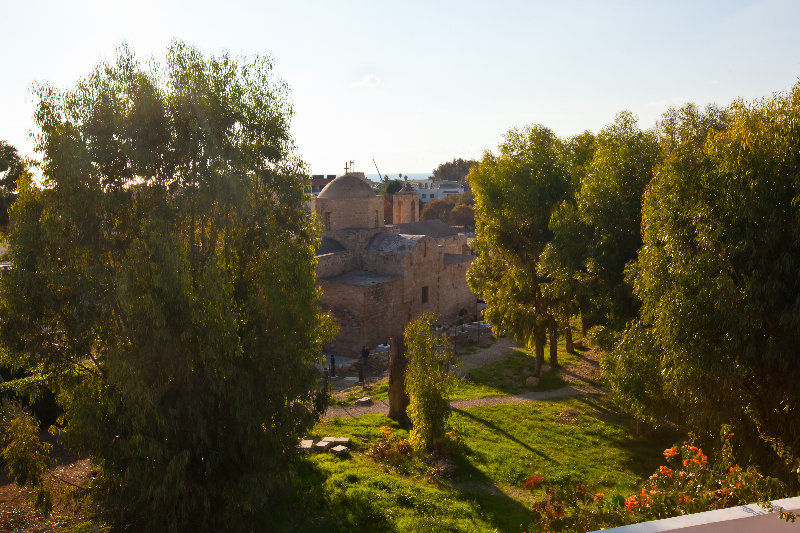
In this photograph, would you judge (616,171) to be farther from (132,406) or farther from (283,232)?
(132,406)

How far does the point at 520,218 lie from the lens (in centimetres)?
1647

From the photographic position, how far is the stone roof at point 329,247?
80.1 feet

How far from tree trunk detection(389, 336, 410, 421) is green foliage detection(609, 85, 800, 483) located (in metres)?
6.37

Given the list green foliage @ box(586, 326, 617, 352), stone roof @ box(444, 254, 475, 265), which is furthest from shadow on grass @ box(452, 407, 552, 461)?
stone roof @ box(444, 254, 475, 265)

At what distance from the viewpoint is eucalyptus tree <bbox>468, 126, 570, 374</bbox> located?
1611cm

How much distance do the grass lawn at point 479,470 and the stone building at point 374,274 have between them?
25.8ft

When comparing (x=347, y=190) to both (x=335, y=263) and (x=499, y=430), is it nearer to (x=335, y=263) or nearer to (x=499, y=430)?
(x=335, y=263)

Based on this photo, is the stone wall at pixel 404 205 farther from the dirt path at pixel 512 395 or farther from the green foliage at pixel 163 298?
the green foliage at pixel 163 298

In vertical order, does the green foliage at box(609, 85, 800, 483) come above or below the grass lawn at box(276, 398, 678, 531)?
above

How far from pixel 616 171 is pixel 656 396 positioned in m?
5.11

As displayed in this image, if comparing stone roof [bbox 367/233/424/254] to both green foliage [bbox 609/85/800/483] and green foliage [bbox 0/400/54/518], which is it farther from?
green foliage [bbox 0/400/54/518]

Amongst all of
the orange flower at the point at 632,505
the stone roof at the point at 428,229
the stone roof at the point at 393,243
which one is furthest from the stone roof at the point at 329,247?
the orange flower at the point at 632,505

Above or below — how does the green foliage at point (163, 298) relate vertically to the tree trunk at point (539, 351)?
above

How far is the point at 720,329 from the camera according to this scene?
8.02 m
